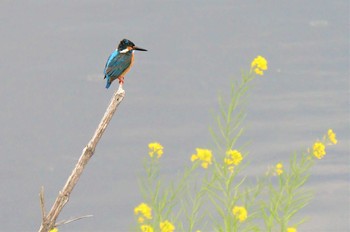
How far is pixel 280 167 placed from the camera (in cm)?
559

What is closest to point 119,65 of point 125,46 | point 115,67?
point 115,67

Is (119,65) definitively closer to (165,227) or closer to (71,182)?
(71,182)

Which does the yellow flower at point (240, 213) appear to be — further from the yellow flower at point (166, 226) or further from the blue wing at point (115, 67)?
the blue wing at point (115, 67)

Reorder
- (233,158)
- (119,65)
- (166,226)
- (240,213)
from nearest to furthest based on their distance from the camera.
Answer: (166,226) → (240,213) → (233,158) → (119,65)

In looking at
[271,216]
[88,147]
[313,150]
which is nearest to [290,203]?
[271,216]

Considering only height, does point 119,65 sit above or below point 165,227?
above

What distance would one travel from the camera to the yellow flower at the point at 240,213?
17.4 feet

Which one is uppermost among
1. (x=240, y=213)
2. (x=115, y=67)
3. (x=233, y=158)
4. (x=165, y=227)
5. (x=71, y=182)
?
(x=115, y=67)

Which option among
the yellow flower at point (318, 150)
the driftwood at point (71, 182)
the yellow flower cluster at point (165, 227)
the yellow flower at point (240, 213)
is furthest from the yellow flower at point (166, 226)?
the yellow flower at point (318, 150)

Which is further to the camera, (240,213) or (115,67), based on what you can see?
(115,67)

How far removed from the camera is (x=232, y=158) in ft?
17.9

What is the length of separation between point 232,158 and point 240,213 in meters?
0.46

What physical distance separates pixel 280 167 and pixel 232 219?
645mm

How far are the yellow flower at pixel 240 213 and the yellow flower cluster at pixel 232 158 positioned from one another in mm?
341
